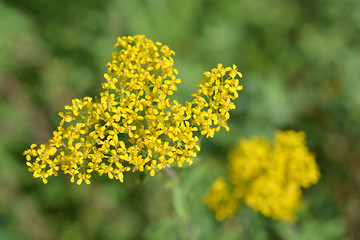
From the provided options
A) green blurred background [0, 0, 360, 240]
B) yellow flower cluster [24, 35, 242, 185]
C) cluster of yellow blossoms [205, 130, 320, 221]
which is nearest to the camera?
yellow flower cluster [24, 35, 242, 185]

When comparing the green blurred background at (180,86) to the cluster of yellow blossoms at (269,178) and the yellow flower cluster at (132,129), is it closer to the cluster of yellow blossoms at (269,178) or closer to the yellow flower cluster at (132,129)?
the cluster of yellow blossoms at (269,178)

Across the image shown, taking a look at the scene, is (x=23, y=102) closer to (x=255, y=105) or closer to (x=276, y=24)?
(x=255, y=105)

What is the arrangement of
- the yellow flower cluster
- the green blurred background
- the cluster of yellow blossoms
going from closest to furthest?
the yellow flower cluster → the cluster of yellow blossoms → the green blurred background

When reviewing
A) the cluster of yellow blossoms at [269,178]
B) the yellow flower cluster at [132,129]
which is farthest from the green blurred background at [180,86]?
the yellow flower cluster at [132,129]

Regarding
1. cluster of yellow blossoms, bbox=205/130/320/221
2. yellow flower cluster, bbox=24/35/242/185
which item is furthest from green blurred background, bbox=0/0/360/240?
yellow flower cluster, bbox=24/35/242/185

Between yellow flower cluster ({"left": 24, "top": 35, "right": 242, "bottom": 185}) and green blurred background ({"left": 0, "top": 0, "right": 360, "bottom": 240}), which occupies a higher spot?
A: green blurred background ({"left": 0, "top": 0, "right": 360, "bottom": 240})

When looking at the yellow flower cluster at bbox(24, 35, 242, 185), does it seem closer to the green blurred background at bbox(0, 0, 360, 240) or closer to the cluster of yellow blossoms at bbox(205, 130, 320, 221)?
the cluster of yellow blossoms at bbox(205, 130, 320, 221)
